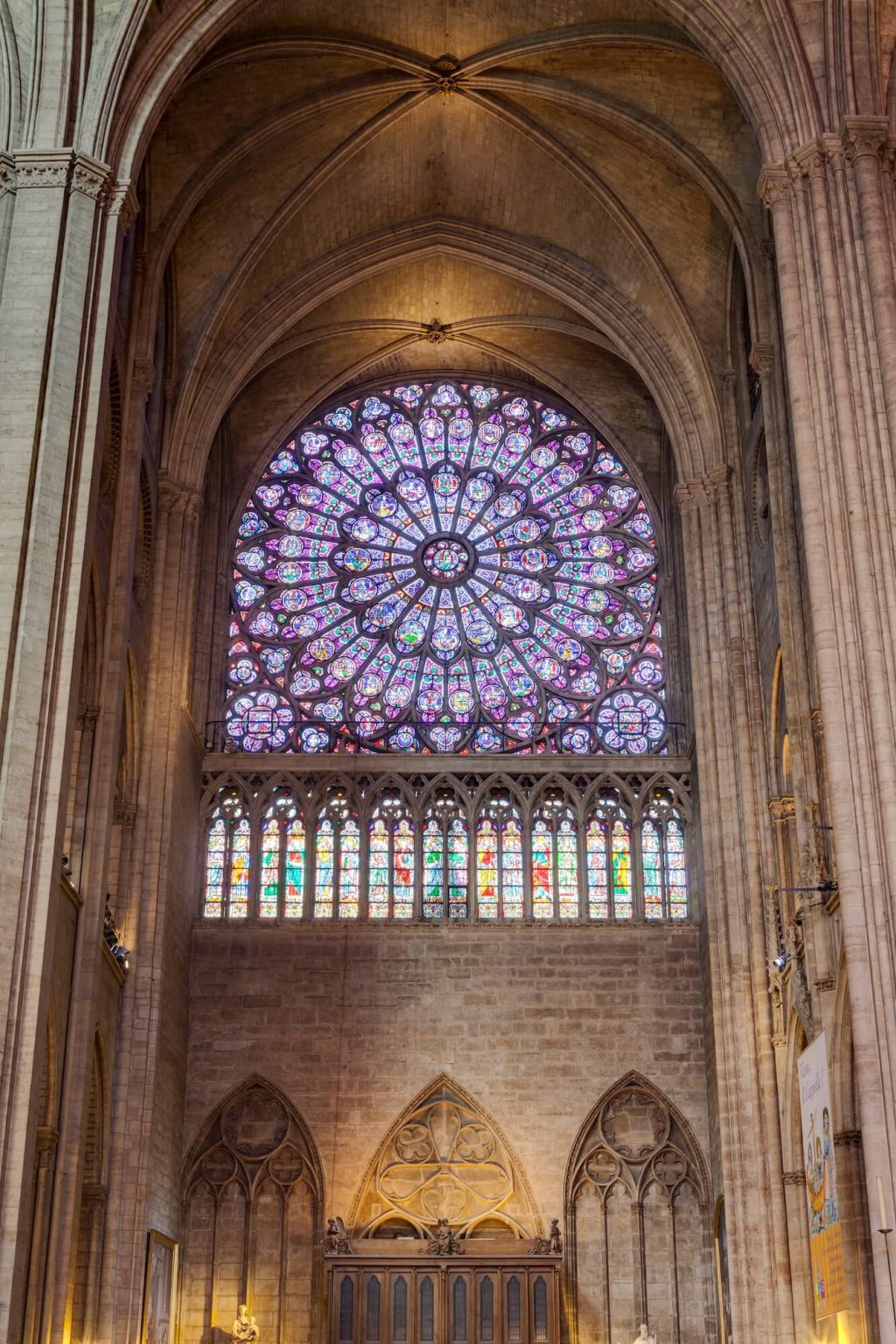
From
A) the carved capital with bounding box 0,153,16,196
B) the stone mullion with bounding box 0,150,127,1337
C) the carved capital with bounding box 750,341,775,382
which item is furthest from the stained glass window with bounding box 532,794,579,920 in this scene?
the carved capital with bounding box 0,153,16,196

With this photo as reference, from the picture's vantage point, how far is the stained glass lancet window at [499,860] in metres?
21.3

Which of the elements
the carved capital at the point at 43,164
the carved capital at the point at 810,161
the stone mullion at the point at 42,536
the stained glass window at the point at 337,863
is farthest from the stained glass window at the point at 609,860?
the carved capital at the point at 43,164

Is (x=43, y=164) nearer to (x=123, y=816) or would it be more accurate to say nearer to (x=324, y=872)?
(x=123, y=816)

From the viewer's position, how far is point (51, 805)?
505 inches

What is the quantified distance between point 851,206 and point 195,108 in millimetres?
8195

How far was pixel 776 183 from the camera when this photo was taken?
1564 centimetres

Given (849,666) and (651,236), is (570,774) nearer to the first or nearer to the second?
(651,236)

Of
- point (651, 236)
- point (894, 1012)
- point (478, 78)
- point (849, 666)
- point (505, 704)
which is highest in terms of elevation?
point (478, 78)

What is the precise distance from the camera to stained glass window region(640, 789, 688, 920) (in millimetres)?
21375

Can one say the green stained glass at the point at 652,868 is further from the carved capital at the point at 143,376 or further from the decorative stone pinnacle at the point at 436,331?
the carved capital at the point at 143,376

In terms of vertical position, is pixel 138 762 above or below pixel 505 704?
below

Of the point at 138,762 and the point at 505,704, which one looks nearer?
the point at 138,762

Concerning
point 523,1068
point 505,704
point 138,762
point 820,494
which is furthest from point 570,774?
point 820,494

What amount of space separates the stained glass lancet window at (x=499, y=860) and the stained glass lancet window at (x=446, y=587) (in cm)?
106
